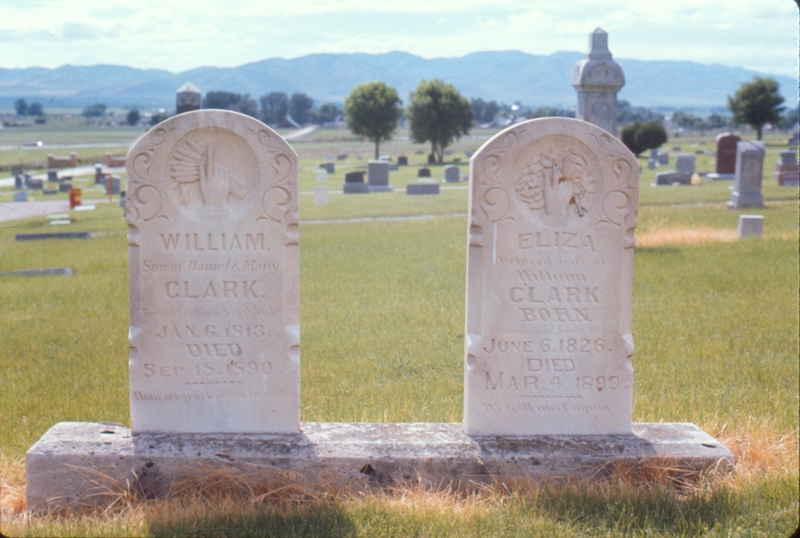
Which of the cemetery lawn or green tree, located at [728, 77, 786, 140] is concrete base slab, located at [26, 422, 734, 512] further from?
green tree, located at [728, 77, 786, 140]

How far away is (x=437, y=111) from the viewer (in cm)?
5997

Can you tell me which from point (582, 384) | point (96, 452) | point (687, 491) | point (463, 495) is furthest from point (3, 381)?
point (687, 491)

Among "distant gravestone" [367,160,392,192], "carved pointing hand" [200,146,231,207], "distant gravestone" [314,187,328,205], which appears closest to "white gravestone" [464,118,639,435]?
"carved pointing hand" [200,146,231,207]

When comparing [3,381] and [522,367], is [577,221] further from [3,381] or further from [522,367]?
[3,381]

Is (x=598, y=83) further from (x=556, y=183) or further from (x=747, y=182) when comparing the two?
(x=747, y=182)

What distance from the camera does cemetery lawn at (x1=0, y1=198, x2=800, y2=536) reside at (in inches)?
160

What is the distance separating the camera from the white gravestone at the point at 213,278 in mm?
4727

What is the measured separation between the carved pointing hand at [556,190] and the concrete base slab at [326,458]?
150 cm

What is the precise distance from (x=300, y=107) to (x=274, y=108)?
6.03 meters

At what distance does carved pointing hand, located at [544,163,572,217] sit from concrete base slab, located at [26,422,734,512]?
1498mm

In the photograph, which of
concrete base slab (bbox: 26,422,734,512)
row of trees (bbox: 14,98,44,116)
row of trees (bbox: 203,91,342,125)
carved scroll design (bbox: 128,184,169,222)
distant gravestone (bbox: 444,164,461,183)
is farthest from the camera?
row of trees (bbox: 203,91,342,125)

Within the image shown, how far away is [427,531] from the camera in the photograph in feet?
13.0

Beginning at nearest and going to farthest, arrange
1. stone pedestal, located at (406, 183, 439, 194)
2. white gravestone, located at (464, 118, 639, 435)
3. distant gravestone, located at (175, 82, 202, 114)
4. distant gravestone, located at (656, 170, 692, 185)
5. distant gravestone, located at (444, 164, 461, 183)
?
white gravestone, located at (464, 118, 639, 435)
distant gravestone, located at (175, 82, 202, 114)
stone pedestal, located at (406, 183, 439, 194)
distant gravestone, located at (656, 170, 692, 185)
distant gravestone, located at (444, 164, 461, 183)

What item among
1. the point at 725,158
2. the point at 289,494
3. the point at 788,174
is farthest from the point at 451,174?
the point at 289,494
